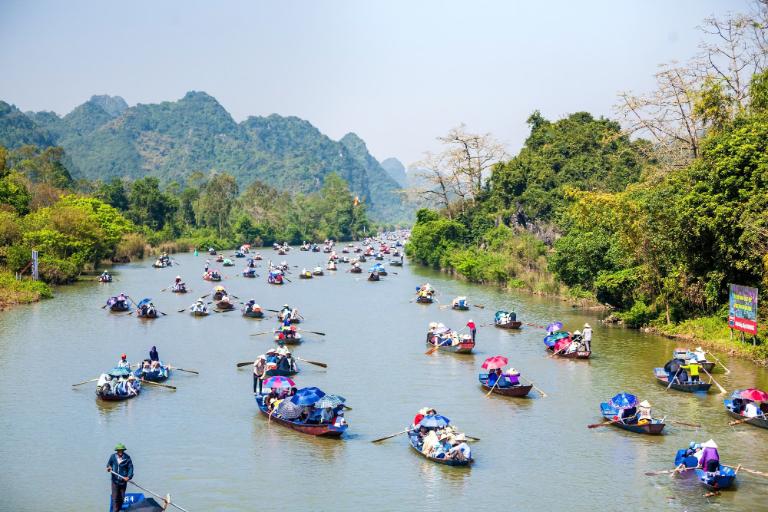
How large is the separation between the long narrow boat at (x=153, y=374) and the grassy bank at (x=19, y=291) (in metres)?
18.1

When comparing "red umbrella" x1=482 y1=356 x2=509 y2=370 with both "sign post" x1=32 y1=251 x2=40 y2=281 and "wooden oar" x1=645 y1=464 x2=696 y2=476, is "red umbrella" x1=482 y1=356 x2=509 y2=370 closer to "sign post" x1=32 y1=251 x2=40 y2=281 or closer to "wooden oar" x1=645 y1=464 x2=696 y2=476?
"wooden oar" x1=645 y1=464 x2=696 y2=476

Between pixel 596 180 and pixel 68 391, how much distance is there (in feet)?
132

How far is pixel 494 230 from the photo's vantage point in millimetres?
67500

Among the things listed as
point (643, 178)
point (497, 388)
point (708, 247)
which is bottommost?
point (497, 388)

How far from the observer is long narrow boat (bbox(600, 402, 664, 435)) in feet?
75.6

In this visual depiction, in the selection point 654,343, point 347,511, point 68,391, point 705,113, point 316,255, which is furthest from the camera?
point 316,255

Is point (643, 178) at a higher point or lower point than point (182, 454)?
higher

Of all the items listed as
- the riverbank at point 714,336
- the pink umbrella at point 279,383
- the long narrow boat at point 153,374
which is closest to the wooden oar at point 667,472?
the pink umbrella at point 279,383

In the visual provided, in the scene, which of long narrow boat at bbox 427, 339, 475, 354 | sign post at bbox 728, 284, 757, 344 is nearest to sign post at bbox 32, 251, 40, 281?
long narrow boat at bbox 427, 339, 475, 354

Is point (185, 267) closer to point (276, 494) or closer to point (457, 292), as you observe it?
point (457, 292)

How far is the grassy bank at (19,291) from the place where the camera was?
44.1 m

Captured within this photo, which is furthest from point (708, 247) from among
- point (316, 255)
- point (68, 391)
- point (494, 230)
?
point (316, 255)

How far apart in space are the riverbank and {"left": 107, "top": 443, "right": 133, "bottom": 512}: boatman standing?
23.2 m

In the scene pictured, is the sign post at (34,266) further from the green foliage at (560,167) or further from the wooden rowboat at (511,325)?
the green foliage at (560,167)
